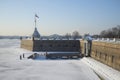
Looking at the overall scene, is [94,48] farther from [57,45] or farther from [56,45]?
[56,45]

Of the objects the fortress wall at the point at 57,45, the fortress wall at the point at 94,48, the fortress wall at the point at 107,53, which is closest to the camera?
the fortress wall at the point at 107,53

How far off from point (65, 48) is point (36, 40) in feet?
26.4

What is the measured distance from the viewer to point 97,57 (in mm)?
40500

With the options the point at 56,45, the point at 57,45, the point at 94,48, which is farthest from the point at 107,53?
the point at 56,45

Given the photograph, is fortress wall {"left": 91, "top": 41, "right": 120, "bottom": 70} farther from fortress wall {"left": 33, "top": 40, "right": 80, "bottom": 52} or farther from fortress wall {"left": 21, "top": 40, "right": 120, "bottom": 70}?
fortress wall {"left": 33, "top": 40, "right": 80, "bottom": 52}

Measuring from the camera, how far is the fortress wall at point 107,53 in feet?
97.0

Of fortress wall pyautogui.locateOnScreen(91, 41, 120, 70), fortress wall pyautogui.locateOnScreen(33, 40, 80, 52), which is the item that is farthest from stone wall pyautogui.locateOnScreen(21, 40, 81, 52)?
fortress wall pyautogui.locateOnScreen(91, 41, 120, 70)

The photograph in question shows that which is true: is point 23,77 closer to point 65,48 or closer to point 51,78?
point 51,78

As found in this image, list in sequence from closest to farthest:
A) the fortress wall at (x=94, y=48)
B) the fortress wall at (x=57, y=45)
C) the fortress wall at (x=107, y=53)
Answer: the fortress wall at (x=107, y=53)
the fortress wall at (x=94, y=48)
the fortress wall at (x=57, y=45)

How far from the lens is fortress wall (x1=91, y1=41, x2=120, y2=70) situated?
1164 inches

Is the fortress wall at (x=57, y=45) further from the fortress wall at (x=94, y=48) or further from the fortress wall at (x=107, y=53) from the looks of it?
the fortress wall at (x=107, y=53)

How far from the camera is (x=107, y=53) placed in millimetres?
34500

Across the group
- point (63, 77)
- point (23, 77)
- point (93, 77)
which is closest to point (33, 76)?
point (23, 77)

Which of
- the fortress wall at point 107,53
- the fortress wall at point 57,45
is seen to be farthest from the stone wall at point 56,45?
the fortress wall at point 107,53
